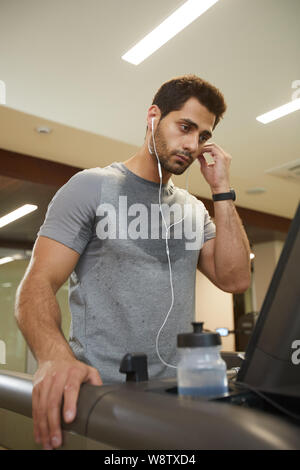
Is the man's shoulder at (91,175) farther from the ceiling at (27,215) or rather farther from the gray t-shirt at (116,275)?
the ceiling at (27,215)

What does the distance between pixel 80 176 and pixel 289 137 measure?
3.31 m

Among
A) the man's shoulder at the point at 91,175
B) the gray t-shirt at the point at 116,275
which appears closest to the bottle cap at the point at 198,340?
the gray t-shirt at the point at 116,275

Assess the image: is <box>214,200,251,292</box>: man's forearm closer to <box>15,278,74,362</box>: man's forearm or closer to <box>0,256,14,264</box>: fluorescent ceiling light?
<box>15,278,74,362</box>: man's forearm

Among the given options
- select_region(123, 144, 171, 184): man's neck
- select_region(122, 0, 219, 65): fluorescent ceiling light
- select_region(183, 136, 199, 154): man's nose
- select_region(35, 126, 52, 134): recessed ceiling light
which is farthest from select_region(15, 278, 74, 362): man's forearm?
select_region(35, 126, 52, 134): recessed ceiling light

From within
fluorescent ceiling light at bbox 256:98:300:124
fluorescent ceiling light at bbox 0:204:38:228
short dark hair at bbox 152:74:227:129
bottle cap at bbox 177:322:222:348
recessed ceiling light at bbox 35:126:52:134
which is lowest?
bottle cap at bbox 177:322:222:348

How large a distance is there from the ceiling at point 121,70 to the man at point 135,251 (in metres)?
1.36

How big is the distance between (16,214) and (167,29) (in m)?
3.24

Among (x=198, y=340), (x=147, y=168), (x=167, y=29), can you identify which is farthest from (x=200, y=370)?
(x=167, y=29)

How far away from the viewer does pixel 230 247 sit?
1.27m

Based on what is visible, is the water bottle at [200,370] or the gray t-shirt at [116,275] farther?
the gray t-shirt at [116,275]

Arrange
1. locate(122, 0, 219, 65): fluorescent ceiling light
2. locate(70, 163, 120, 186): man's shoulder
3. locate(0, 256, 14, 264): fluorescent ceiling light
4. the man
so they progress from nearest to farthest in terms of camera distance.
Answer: the man
locate(70, 163, 120, 186): man's shoulder
locate(122, 0, 219, 65): fluorescent ceiling light
locate(0, 256, 14, 264): fluorescent ceiling light

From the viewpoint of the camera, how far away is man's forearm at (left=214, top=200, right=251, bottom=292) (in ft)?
4.14

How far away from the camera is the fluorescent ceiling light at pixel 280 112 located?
3.41m

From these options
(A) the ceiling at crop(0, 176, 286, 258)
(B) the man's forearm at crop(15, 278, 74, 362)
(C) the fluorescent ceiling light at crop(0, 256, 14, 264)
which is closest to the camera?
(B) the man's forearm at crop(15, 278, 74, 362)
